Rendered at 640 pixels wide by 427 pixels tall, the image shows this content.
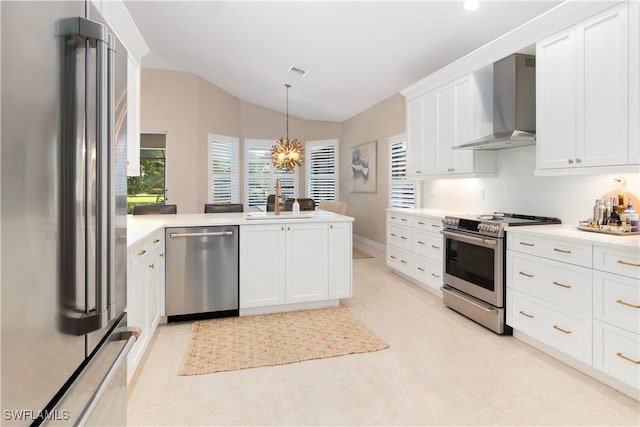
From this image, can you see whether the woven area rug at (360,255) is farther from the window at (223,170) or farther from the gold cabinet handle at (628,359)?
the gold cabinet handle at (628,359)

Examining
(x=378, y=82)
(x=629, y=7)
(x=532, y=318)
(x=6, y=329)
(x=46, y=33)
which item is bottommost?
(x=532, y=318)

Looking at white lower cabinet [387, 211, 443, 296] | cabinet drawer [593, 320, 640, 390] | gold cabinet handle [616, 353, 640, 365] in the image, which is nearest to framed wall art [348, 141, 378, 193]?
white lower cabinet [387, 211, 443, 296]

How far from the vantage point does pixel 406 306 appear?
3.76 meters

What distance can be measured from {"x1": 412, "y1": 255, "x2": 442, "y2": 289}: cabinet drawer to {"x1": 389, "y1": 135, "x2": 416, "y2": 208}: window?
58.7 inches

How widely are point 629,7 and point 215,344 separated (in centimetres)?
374

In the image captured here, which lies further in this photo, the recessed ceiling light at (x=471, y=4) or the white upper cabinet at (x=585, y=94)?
the recessed ceiling light at (x=471, y=4)

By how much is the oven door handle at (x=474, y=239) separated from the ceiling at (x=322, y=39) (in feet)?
6.86

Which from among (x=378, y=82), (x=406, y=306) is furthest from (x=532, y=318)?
(x=378, y=82)

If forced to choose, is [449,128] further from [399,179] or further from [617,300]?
[617,300]

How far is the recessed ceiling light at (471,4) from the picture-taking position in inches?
124

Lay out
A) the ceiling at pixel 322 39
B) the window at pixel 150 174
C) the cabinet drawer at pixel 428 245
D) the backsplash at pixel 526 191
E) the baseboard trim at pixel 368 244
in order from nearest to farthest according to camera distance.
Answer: the backsplash at pixel 526 191 → the ceiling at pixel 322 39 → the cabinet drawer at pixel 428 245 → the window at pixel 150 174 → the baseboard trim at pixel 368 244

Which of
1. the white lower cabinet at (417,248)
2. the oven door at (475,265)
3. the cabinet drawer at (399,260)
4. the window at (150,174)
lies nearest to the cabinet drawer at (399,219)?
the white lower cabinet at (417,248)

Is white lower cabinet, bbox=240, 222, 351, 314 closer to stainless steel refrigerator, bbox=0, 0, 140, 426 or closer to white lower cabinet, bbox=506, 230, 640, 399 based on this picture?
white lower cabinet, bbox=506, 230, 640, 399

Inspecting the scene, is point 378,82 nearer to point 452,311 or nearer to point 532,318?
point 452,311
